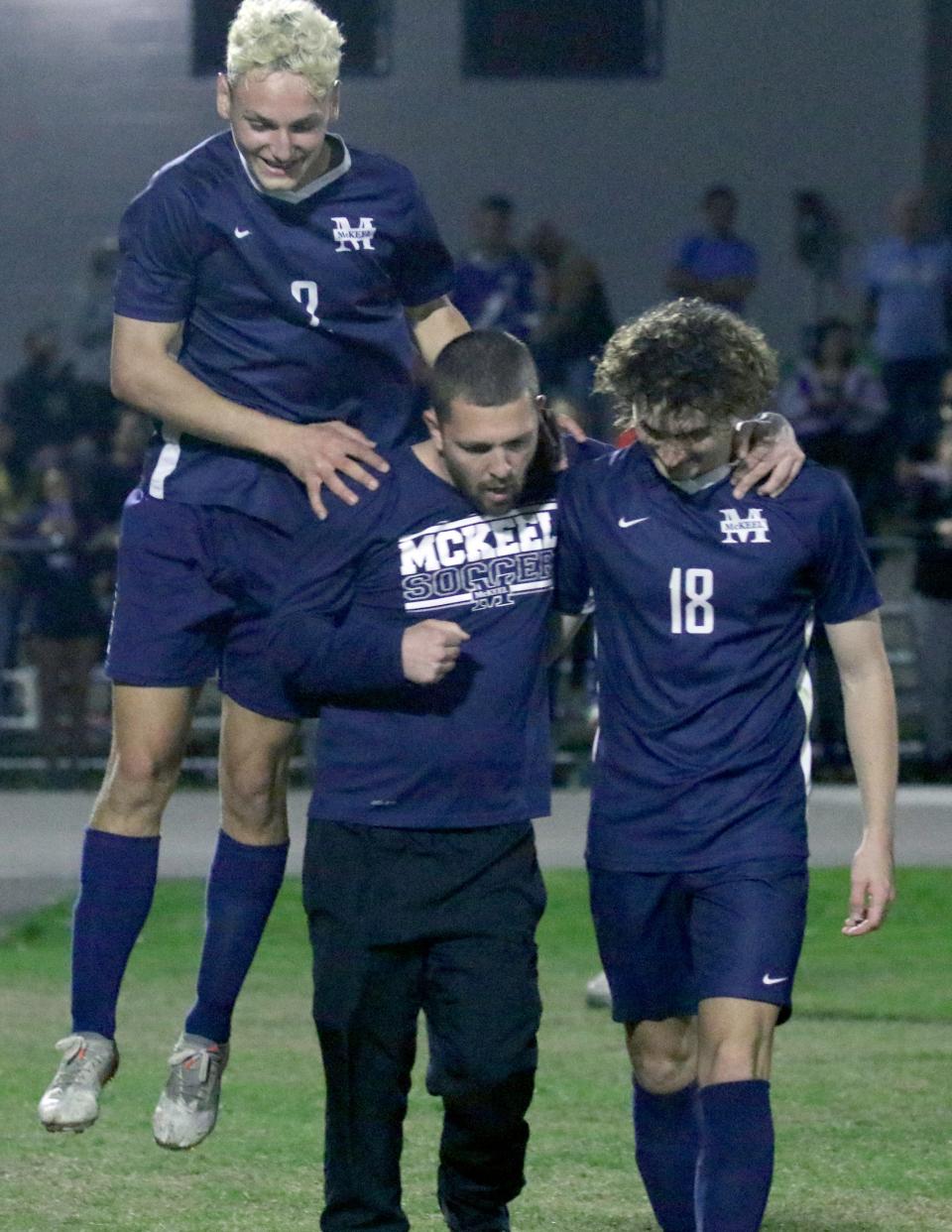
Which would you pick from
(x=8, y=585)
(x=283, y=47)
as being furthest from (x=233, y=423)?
(x=8, y=585)

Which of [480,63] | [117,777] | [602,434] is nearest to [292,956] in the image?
[117,777]

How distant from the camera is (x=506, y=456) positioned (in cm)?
510

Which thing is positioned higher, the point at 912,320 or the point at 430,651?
the point at 430,651

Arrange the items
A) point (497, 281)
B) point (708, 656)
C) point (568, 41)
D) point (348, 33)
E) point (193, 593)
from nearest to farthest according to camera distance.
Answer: point (708, 656) → point (193, 593) → point (497, 281) → point (348, 33) → point (568, 41)

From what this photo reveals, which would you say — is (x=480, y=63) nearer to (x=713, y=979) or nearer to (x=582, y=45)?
(x=582, y=45)

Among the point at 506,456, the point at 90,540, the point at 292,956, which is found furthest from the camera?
the point at 90,540

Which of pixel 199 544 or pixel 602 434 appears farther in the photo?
pixel 602 434

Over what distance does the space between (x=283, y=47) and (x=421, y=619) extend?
1186mm

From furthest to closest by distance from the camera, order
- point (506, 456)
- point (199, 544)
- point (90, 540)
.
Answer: point (90, 540) < point (199, 544) < point (506, 456)

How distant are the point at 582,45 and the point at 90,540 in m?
6.96

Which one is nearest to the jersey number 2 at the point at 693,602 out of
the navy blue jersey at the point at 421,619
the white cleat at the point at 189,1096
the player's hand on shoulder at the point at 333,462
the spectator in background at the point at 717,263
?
the navy blue jersey at the point at 421,619

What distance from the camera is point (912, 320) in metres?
16.4

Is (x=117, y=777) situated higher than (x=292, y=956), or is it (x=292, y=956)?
(x=117, y=777)

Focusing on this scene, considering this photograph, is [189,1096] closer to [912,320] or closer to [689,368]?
[689,368]
